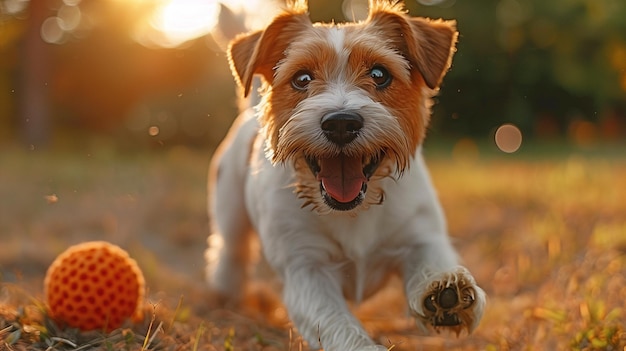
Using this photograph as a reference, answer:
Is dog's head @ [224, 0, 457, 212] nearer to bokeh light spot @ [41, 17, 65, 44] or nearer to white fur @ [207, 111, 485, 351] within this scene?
white fur @ [207, 111, 485, 351]

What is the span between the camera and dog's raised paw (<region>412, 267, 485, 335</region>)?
10.2 ft

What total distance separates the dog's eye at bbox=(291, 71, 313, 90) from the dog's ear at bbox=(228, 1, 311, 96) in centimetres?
24

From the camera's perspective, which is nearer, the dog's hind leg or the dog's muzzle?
the dog's muzzle

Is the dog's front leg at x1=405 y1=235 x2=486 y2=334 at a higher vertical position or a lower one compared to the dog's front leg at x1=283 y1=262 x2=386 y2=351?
higher

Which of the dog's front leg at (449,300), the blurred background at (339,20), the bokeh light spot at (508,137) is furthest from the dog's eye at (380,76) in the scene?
the bokeh light spot at (508,137)

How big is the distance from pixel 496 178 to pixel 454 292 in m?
6.58

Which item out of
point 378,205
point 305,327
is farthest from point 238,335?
point 378,205

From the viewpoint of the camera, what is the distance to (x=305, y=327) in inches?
135

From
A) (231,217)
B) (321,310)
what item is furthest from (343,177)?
(231,217)

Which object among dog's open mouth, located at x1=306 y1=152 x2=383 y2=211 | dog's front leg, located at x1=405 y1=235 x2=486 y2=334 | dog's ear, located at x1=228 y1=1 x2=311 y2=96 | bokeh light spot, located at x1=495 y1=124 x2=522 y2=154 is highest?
dog's ear, located at x1=228 y1=1 x2=311 y2=96

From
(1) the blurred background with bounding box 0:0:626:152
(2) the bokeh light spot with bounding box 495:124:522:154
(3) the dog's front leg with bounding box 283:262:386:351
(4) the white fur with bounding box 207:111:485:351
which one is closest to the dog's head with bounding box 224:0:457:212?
(4) the white fur with bounding box 207:111:485:351

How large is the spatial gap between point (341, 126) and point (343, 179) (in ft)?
1.01

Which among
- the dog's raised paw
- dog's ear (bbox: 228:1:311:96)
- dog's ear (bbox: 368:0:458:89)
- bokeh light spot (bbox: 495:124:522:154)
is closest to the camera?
the dog's raised paw

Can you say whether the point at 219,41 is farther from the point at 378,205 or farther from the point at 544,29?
the point at 544,29
